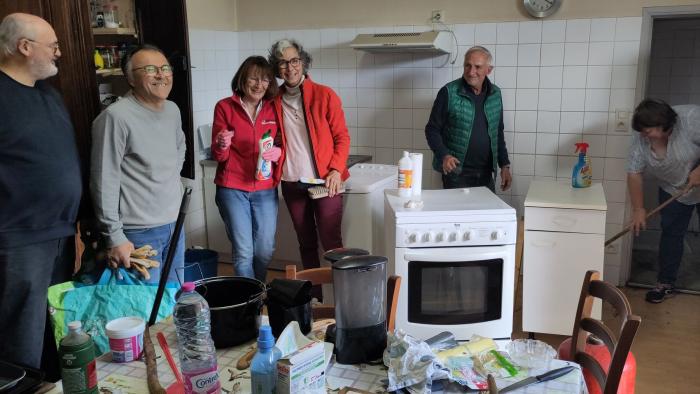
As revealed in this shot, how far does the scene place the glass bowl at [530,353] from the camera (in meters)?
1.34

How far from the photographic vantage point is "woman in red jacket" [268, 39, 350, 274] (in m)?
2.71

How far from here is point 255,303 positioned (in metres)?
1.42

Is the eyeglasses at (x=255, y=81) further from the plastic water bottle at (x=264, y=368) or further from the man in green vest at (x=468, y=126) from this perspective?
the plastic water bottle at (x=264, y=368)

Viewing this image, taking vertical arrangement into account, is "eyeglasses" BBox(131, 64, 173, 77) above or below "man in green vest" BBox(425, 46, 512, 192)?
above

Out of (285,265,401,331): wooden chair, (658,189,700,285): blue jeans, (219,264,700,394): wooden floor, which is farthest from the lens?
(658,189,700,285): blue jeans

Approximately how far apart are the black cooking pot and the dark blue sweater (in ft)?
2.58

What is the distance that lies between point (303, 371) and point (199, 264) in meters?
2.46

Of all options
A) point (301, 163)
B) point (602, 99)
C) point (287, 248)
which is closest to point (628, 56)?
point (602, 99)

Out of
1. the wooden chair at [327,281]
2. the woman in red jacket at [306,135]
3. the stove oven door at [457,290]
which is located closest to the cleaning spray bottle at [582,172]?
the stove oven door at [457,290]

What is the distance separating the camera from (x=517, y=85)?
3572 mm

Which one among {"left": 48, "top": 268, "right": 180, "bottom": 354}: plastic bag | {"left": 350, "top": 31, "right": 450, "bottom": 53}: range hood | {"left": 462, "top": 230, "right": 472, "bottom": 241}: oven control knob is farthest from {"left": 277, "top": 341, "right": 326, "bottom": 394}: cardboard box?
{"left": 350, "top": 31, "right": 450, "bottom": 53}: range hood

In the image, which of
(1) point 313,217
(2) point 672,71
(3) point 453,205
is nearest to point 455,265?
(3) point 453,205

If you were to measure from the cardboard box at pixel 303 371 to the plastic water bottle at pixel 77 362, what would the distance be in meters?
0.39

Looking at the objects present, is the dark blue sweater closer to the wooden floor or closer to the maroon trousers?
the maroon trousers
